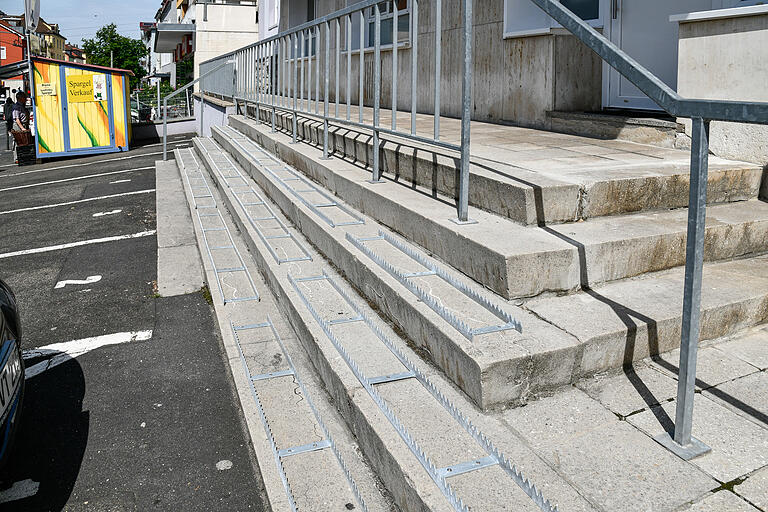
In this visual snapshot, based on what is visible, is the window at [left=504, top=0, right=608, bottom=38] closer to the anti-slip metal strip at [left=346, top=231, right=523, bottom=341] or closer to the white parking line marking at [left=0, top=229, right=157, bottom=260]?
the anti-slip metal strip at [left=346, top=231, right=523, bottom=341]

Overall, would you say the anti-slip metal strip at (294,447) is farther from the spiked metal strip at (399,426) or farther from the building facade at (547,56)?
the building facade at (547,56)

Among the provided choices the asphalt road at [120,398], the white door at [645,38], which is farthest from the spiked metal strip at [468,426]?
the white door at [645,38]

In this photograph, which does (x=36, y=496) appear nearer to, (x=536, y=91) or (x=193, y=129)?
(x=536, y=91)

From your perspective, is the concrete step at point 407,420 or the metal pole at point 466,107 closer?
the concrete step at point 407,420

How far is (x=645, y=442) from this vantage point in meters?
2.22

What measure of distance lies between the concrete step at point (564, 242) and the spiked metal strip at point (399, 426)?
75cm

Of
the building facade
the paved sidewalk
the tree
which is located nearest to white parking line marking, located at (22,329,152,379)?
the building facade

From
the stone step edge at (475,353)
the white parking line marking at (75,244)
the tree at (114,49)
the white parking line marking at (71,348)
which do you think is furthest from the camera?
the tree at (114,49)

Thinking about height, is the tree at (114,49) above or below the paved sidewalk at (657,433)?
above

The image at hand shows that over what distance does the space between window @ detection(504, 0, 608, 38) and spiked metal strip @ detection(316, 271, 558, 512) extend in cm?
457

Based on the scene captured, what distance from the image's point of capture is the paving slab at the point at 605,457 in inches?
77.2

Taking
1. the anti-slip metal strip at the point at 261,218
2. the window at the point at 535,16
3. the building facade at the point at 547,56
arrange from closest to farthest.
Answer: the anti-slip metal strip at the point at 261,218 < the building facade at the point at 547,56 < the window at the point at 535,16

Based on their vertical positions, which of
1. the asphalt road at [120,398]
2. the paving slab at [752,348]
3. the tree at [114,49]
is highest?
the tree at [114,49]

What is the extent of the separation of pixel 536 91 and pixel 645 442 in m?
5.44
